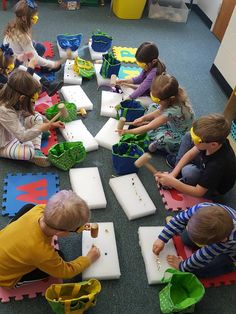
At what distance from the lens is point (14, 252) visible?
118cm

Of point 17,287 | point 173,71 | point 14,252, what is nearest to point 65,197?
point 14,252

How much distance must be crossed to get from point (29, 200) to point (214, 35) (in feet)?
11.0

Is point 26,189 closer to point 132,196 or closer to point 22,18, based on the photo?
point 132,196

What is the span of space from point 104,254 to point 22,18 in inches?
71.3

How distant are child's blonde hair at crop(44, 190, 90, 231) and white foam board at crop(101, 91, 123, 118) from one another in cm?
132

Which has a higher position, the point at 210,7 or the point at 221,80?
the point at 210,7

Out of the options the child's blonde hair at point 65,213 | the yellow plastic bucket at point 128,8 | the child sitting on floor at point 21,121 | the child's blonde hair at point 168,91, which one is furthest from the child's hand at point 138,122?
the yellow plastic bucket at point 128,8

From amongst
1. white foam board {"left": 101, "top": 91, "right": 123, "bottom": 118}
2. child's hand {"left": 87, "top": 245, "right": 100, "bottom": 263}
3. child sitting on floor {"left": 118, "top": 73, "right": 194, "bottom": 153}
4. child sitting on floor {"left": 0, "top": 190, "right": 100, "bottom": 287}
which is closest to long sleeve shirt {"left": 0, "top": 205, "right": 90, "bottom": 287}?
child sitting on floor {"left": 0, "top": 190, "right": 100, "bottom": 287}

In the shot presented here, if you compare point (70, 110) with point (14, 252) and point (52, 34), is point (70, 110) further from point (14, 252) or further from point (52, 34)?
point (52, 34)

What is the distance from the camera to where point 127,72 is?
2857 mm

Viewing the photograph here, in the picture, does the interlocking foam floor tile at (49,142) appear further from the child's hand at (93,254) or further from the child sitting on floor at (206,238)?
the child sitting on floor at (206,238)

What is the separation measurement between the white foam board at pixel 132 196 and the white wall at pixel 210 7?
3.01 m

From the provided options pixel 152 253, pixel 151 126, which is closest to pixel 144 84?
pixel 151 126

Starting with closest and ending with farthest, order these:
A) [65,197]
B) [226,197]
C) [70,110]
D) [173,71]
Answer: [65,197]
[226,197]
[70,110]
[173,71]
